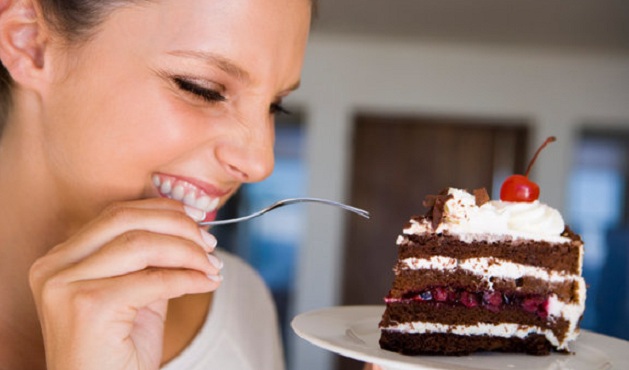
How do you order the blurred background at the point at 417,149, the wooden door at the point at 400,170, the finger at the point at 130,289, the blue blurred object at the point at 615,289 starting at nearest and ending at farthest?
1. the finger at the point at 130,289
2. the blue blurred object at the point at 615,289
3. the blurred background at the point at 417,149
4. the wooden door at the point at 400,170

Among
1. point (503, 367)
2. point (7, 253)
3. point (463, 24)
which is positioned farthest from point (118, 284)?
point (463, 24)

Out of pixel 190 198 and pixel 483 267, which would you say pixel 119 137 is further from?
pixel 483 267

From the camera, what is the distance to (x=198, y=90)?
3.92ft

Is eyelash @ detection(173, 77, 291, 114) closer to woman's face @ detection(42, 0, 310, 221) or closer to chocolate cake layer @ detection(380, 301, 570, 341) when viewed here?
woman's face @ detection(42, 0, 310, 221)

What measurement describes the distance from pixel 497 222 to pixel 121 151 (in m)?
0.85

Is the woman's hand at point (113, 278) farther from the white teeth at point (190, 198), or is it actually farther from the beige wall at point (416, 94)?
the beige wall at point (416, 94)

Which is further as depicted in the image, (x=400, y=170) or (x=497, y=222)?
(x=400, y=170)

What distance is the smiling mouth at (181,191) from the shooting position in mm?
1243

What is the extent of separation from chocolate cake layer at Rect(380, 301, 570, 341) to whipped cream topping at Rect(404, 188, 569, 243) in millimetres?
160

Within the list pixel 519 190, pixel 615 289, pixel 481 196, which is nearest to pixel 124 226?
pixel 481 196

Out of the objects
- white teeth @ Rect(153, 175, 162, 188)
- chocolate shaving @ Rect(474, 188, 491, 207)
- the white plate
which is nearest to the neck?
white teeth @ Rect(153, 175, 162, 188)

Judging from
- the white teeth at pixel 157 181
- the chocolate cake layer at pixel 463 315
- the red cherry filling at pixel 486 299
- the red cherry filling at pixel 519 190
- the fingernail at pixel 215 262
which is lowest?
the chocolate cake layer at pixel 463 315

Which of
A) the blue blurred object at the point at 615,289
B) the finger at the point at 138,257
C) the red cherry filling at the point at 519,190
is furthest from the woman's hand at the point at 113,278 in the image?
the blue blurred object at the point at 615,289

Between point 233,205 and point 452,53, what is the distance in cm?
227
